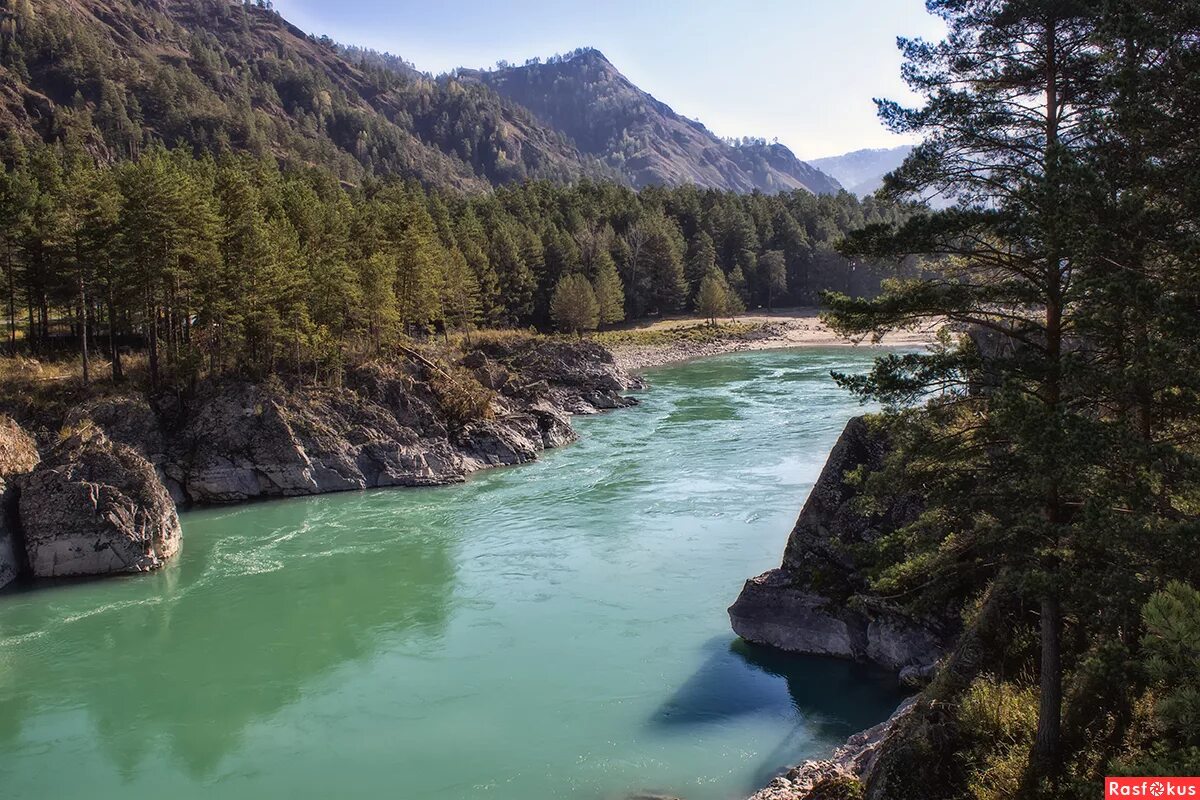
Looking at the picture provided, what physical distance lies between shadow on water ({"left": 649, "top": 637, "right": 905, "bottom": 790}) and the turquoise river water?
0.06m

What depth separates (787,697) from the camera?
61.6 ft

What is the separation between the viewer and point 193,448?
1436 inches

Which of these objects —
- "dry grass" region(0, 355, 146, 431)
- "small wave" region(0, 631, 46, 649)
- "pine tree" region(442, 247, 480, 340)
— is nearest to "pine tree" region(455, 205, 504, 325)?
"pine tree" region(442, 247, 480, 340)

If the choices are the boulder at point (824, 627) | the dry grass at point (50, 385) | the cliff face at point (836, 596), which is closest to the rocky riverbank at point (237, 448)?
the dry grass at point (50, 385)

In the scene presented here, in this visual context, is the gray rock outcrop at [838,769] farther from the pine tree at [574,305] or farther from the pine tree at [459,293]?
the pine tree at [574,305]

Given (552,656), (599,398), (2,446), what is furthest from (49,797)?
(599,398)

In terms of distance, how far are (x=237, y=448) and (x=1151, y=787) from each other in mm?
35340

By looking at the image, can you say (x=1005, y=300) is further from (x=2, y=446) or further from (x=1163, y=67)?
(x=2, y=446)

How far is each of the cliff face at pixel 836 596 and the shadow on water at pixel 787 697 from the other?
45cm

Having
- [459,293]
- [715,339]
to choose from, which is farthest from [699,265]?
[459,293]

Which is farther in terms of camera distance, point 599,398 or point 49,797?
point 599,398

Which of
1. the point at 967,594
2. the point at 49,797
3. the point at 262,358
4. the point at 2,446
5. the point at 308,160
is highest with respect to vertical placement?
the point at 308,160

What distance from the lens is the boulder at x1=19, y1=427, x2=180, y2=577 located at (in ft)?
88.7

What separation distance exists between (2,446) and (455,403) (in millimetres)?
19921
